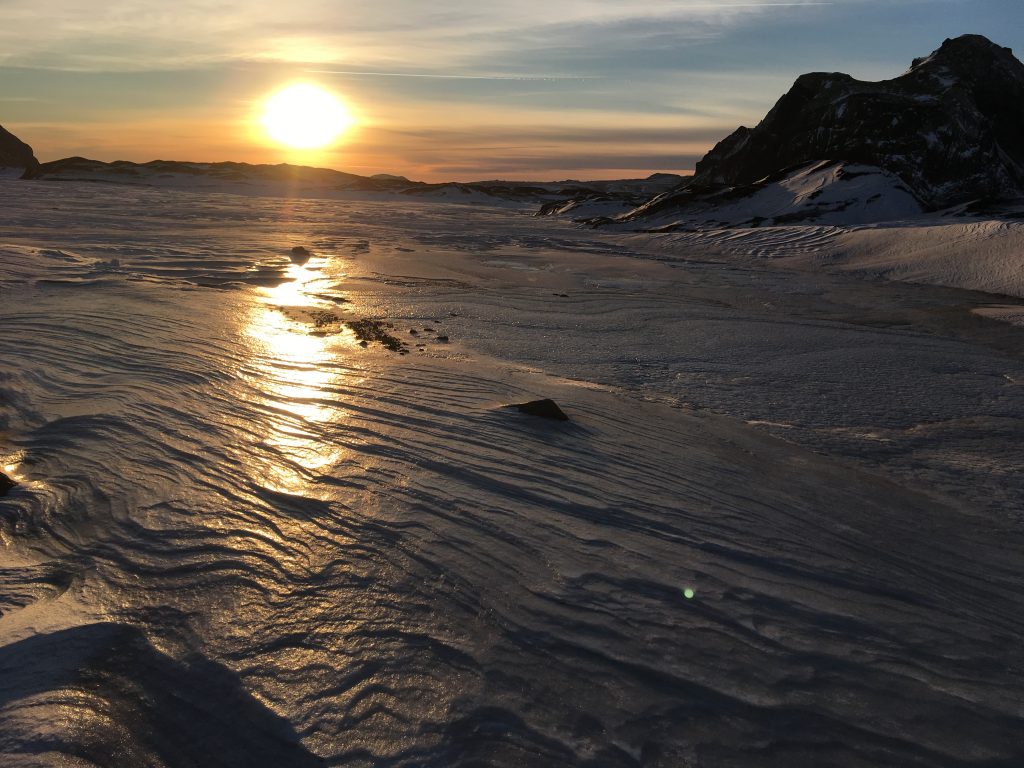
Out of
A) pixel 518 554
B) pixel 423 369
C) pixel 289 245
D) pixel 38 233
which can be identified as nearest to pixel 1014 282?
pixel 423 369

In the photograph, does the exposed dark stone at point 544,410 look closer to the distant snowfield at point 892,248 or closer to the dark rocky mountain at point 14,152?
the distant snowfield at point 892,248

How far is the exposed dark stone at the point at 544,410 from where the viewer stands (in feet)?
12.9

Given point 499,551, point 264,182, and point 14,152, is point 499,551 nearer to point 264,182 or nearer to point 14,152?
point 264,182

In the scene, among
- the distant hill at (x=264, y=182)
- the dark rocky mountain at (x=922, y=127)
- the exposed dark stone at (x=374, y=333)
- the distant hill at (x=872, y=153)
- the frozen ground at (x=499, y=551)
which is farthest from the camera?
the distant hill at (x=264, y=182)

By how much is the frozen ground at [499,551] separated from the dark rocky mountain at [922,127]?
1868cm

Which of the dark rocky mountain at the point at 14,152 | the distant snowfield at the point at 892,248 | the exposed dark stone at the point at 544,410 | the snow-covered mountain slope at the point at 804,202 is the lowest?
the exposed dark stone at the point at 544,410

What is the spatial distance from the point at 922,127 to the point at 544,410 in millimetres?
26023

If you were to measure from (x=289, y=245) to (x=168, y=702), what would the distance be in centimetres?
1305

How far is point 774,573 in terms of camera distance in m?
2.55

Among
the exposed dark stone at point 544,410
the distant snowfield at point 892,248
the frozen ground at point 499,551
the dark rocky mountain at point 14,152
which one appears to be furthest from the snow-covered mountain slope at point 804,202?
the dark rocky mountain at point 14,152

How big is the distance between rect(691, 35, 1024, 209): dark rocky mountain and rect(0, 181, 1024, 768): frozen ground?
735 inches

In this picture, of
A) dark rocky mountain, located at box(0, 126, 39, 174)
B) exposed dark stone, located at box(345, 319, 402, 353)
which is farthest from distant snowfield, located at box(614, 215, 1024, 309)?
dark rocky mountain, located at box(0, 126, 39, 174)

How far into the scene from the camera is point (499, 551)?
2604 millimetres

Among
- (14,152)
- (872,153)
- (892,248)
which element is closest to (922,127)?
(872,153)
